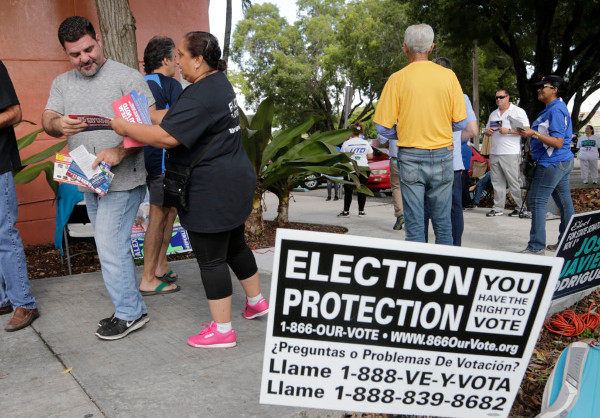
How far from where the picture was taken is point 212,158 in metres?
2.94

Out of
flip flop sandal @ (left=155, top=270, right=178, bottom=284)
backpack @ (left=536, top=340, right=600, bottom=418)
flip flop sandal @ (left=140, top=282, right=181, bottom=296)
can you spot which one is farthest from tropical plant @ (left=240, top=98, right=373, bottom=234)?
backpack @ (left=536, top=340, right=600, bottom=418)

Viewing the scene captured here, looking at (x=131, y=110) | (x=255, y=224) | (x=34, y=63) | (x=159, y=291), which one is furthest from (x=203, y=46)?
(x=34, y=63)

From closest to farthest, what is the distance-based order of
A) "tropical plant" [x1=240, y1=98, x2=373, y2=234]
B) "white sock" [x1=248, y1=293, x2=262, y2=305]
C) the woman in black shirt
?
1. the woman in black shirt
2. "white sock" [x1=248, y1=293, x2=262, y2=305]
3. "tropical plant" [x1=240, y1=98, x2=373, y2=234]

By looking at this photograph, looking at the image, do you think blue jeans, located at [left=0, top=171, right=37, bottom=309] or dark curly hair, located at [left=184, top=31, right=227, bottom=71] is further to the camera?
blue jeans, located at [left=0, top=171, right=37, bottom=309]

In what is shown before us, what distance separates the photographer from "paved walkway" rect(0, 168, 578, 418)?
95.6 inches

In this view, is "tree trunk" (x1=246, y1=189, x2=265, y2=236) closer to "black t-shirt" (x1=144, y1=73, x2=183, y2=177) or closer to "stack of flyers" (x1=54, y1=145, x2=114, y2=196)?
"black t-shirt" (x1=144, y1=73, x2=183, y2=177)

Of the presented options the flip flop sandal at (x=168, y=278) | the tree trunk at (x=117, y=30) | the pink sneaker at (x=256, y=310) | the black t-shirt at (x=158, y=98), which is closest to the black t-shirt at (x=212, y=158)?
the pink sneaker at (x=256, y=310)

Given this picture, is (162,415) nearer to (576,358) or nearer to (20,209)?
(576,358)

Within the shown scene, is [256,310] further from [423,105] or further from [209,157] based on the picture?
[423,105]

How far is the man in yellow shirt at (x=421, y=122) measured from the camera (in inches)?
150

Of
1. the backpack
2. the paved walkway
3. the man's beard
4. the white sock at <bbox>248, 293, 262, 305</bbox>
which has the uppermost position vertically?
the man's beard

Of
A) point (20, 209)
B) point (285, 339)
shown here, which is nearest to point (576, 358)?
point (285, 339)

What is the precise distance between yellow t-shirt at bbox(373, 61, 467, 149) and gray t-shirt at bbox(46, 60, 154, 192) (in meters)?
1.90

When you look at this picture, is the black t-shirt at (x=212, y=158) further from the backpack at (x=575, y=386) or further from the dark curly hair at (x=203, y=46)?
the backpack at (x=575, y=386)
